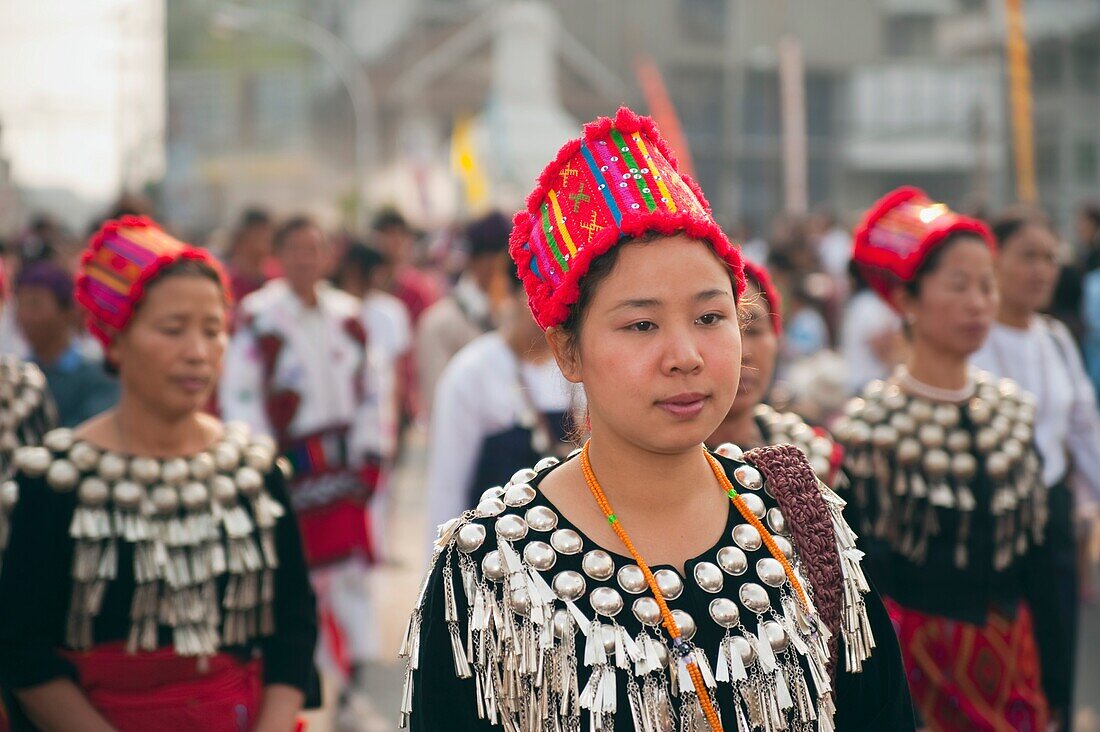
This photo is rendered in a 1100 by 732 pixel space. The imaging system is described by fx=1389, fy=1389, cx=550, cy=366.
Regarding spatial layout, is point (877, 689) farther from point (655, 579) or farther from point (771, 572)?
point (655, 579)

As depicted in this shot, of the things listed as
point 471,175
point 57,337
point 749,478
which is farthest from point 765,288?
point 471,175

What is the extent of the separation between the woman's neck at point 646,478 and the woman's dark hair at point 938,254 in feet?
6.98

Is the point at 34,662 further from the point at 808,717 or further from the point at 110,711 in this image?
the point at 808,717

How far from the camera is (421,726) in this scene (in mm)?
2354

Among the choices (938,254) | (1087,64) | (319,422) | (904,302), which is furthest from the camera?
(1087,64)

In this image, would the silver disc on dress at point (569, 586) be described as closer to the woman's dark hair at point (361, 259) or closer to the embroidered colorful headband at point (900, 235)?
the embroidered colorful headband at point (900, 235)

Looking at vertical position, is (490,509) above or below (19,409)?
below

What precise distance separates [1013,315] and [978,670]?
6.43ft

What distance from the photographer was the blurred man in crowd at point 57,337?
5.98 m

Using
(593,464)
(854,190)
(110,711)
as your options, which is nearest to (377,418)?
(110,711)

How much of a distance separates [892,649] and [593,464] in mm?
647

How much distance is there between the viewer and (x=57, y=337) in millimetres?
6258

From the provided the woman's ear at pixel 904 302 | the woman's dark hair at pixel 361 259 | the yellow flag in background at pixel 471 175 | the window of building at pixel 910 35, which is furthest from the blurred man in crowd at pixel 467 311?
the window of building at pixel 910 35

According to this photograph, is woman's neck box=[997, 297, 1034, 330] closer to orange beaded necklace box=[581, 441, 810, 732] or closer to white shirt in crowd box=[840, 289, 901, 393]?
white shirt in crowd box=[840, 289, 901, 393]
